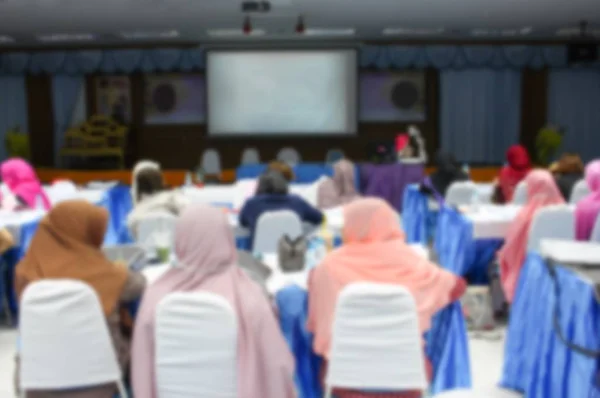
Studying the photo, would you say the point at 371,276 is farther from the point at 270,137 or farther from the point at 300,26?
the point at 270,137

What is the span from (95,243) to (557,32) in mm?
10420

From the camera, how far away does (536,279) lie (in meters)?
3.02

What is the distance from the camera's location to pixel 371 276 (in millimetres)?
2805

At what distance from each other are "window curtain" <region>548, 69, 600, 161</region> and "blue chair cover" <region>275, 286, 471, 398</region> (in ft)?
36.4

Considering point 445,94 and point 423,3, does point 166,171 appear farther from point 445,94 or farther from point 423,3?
point 423,3

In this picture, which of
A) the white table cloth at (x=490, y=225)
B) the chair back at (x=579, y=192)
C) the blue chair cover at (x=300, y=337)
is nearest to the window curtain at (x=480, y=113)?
the chair back at (x=579, y=192)

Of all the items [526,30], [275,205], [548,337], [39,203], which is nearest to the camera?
[548,337]

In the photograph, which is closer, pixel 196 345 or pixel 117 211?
pixel 196 345

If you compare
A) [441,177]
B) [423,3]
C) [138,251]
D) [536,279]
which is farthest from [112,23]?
[536,279]

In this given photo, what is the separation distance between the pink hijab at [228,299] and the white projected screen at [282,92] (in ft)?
34.3

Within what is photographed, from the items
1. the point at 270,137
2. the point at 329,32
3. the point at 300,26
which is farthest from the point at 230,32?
the point at 300,26

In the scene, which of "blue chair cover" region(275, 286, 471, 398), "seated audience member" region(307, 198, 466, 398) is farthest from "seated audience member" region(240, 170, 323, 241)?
"seated audience member" region(307, 198, 466, 398)

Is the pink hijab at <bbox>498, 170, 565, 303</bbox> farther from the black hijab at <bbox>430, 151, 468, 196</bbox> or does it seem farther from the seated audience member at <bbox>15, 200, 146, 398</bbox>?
the seated audience member at <bbox>15, 200, 146, 398</bbox>

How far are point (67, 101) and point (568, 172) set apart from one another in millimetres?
9943
